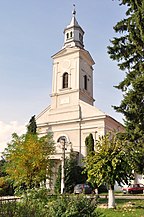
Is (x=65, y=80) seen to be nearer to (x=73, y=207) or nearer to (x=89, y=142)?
(x=89, y=142)

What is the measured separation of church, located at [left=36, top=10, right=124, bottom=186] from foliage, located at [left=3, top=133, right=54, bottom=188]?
8318mm

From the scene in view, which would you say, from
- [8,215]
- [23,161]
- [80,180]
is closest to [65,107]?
[80,180]

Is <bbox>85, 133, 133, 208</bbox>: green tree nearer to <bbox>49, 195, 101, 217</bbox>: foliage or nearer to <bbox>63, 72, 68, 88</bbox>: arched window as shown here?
<bbox>49, 195, 101, 217</bbox>: foliage

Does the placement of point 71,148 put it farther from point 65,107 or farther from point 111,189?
point 111,189

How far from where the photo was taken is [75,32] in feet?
145

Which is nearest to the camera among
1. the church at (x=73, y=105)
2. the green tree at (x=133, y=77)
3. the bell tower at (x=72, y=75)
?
the green tree at (x=133, y=77)

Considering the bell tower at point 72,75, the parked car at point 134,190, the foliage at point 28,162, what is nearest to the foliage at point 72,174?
the parked car at point 134,190

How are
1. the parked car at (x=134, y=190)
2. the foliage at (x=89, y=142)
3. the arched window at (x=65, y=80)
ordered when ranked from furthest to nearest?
the arched window at (x=65, y=80), the foliage at (x=89, y=142), the parked car at (x=134, y=190)

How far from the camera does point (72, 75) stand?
1591 inches

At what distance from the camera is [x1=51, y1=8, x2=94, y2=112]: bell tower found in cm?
3965

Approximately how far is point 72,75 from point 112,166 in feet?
85.9

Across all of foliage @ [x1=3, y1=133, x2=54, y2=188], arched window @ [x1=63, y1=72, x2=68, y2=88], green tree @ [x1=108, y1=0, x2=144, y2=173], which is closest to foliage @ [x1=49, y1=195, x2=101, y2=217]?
green tree @ [x1=108, y1=0, x2=144, y2=173]

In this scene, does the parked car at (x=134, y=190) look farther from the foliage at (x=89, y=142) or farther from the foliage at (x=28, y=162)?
the foliage at (x=28, y=162)

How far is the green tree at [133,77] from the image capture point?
1505cm
